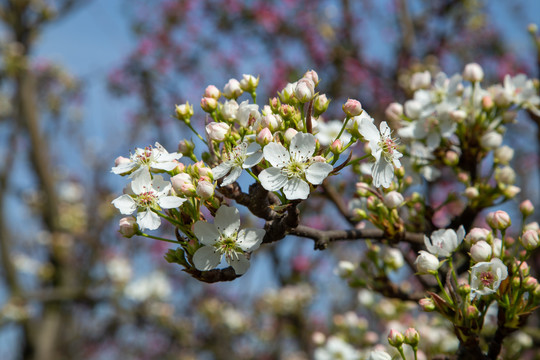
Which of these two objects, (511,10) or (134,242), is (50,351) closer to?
(134,242)

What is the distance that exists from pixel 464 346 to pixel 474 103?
941 millimetres

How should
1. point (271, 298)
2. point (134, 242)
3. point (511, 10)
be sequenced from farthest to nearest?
point (134, 242) → point (511, 10) → point (271, 298)

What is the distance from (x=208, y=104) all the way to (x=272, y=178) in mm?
366

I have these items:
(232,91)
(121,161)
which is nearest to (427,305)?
(232,91)

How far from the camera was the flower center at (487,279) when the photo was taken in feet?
3.94

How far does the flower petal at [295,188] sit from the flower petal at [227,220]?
15 centimetres

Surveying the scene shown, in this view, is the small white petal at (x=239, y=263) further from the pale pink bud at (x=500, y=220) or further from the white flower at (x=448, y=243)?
the pale pink bud at (x=500, y=220)

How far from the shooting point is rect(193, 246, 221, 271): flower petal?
3.77ft

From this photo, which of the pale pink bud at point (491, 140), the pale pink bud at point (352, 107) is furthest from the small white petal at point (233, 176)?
the pale pink bud at point (491, 140)

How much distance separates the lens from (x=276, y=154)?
1108mm

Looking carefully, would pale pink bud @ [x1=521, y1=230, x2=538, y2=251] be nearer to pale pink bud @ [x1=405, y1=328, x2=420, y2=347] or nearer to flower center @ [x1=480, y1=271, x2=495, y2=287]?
flower center @ [x1=480, y1=271, x2=495, y2=287]

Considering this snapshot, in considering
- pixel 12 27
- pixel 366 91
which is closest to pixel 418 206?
pixel 366 91

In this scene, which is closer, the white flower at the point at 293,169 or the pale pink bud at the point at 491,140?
the white flower at the point at 293,169

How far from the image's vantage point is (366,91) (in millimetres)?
6277
